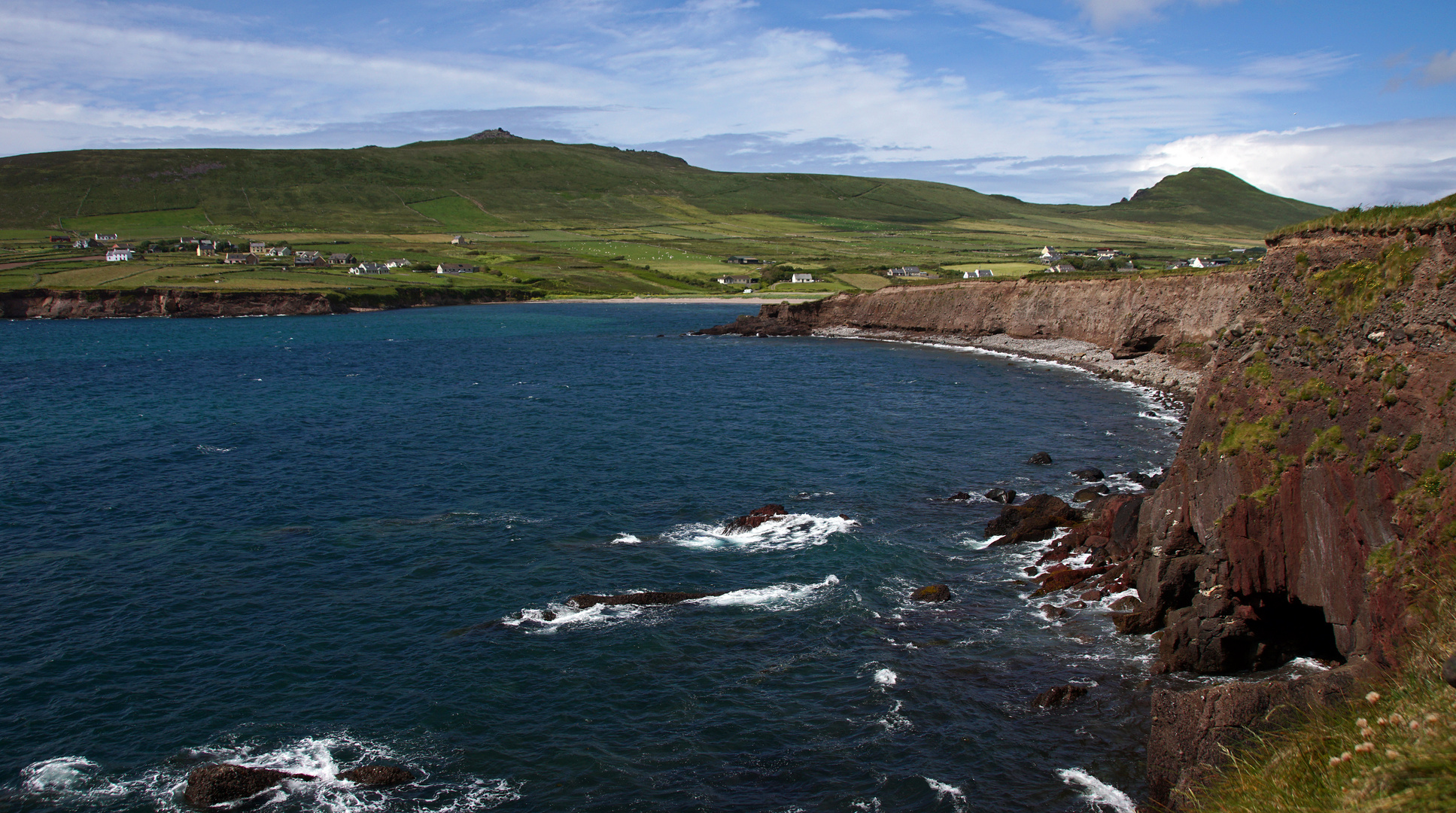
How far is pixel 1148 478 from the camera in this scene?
41.5m

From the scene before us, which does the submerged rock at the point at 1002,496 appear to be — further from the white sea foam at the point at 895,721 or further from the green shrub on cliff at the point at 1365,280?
the white sea foam at the point at 895,721

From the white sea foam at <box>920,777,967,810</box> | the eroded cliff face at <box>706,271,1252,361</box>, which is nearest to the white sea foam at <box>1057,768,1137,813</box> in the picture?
the white sea foam at <box>920,777,967,810</box>

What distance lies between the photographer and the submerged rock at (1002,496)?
1614 inches

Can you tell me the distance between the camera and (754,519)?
38844mm

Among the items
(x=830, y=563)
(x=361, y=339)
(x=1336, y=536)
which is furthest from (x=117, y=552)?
(x=361, y=339)

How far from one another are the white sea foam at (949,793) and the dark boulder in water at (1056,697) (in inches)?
178

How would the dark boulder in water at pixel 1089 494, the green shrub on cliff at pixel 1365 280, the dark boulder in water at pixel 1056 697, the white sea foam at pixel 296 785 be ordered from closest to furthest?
the white sea foam at pixel 296 785, the green shrub on cliff at pixel 1365 280, the dark boulder in water at pixel 1056 697, the dark boulder in water at pixel 1089 494

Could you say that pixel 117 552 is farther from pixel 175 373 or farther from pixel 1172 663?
pixel 175 373

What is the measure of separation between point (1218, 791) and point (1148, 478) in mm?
30069

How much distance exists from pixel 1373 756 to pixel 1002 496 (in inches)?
1195

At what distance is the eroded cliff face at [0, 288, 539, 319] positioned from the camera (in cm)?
15725

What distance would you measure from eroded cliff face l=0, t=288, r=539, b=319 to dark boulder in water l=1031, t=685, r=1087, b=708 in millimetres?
171200

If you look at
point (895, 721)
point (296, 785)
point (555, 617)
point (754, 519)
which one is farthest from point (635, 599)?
point (296, 785)

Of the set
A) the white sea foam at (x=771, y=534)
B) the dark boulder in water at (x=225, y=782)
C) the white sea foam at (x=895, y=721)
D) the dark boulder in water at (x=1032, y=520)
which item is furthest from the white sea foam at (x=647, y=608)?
the dark boulder in water at (x=225, y=782)
